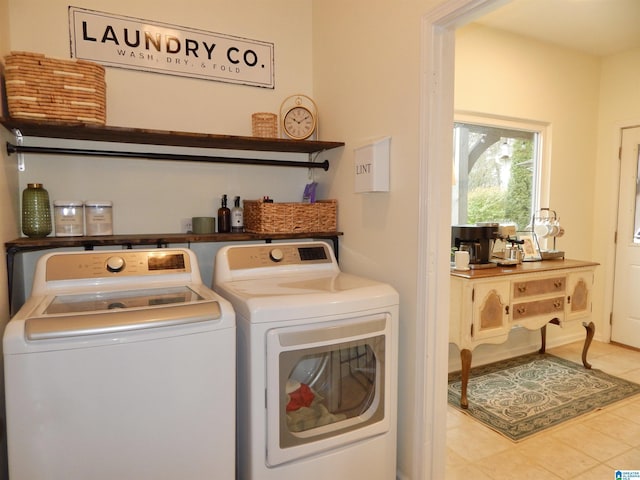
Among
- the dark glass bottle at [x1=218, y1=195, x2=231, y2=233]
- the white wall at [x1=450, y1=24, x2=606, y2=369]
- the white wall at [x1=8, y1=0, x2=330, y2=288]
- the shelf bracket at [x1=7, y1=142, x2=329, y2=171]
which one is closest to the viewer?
the shelf bracket at [x1=7, y1=142, x2=329, y2=171]

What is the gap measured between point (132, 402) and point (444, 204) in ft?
4.48

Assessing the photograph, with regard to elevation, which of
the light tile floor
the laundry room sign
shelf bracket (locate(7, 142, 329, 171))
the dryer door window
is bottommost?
the light tile floor

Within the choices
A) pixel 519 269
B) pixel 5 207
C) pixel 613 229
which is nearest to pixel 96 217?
pixel 5 207

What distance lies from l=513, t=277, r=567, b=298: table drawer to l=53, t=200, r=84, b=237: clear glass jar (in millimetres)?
2627

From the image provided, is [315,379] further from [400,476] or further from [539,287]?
[539,287]

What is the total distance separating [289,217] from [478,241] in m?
1.44

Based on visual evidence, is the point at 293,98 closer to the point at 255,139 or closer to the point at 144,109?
the point at 255,139

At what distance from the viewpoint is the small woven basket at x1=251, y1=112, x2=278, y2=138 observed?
7.48 feet

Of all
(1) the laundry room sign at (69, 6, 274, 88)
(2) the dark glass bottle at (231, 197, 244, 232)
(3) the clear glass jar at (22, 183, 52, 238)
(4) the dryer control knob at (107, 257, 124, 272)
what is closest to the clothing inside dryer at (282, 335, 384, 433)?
(4) the dryer control knob at (107, 257, 124, 272)

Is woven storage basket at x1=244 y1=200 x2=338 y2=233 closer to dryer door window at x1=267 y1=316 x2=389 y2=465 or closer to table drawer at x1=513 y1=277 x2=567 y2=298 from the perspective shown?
dryer door window at x1=267 y1=316 x2=389 y2=465

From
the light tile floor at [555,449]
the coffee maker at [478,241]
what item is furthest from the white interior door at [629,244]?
the coffee maker at [478,241]

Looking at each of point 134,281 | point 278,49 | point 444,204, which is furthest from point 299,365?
point 278,49

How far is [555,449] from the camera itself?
2.16m

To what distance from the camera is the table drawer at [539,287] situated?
2.73 metres
